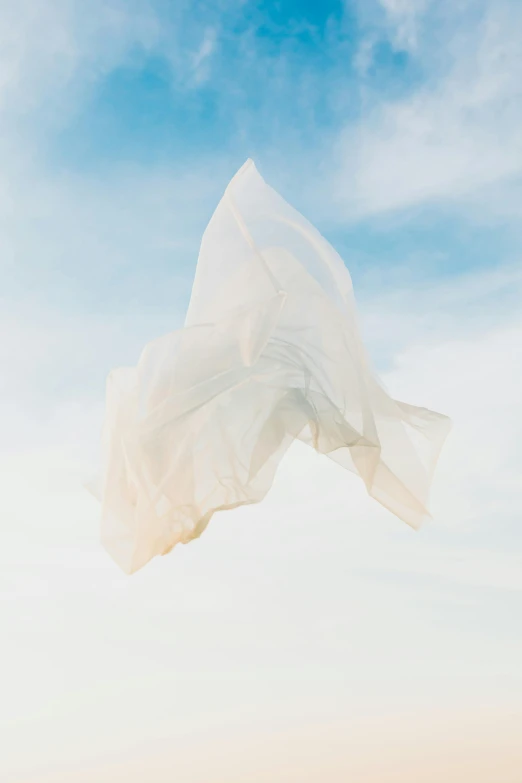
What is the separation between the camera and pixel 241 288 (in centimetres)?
346

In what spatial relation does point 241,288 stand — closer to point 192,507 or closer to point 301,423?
point 301,423

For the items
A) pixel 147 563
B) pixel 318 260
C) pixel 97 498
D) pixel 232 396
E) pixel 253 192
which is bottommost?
pixel 147 563

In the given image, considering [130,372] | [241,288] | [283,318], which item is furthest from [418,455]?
[130,372]

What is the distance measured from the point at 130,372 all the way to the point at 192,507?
0.65m

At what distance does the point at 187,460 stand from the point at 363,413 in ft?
2.49

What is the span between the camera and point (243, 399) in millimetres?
3486

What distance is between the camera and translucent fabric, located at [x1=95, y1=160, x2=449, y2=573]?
336 cm

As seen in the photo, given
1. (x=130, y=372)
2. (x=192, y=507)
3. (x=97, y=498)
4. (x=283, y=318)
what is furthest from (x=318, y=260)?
(x=97, y=498)

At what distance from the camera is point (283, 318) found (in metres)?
3.56

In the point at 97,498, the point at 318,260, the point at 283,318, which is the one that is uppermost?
the point at 318,260

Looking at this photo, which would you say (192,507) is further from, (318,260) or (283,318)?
(318,260)

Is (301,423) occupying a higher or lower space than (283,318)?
lower

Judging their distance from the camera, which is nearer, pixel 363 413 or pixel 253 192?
pixel 363 413

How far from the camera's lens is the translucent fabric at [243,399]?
336 cm
